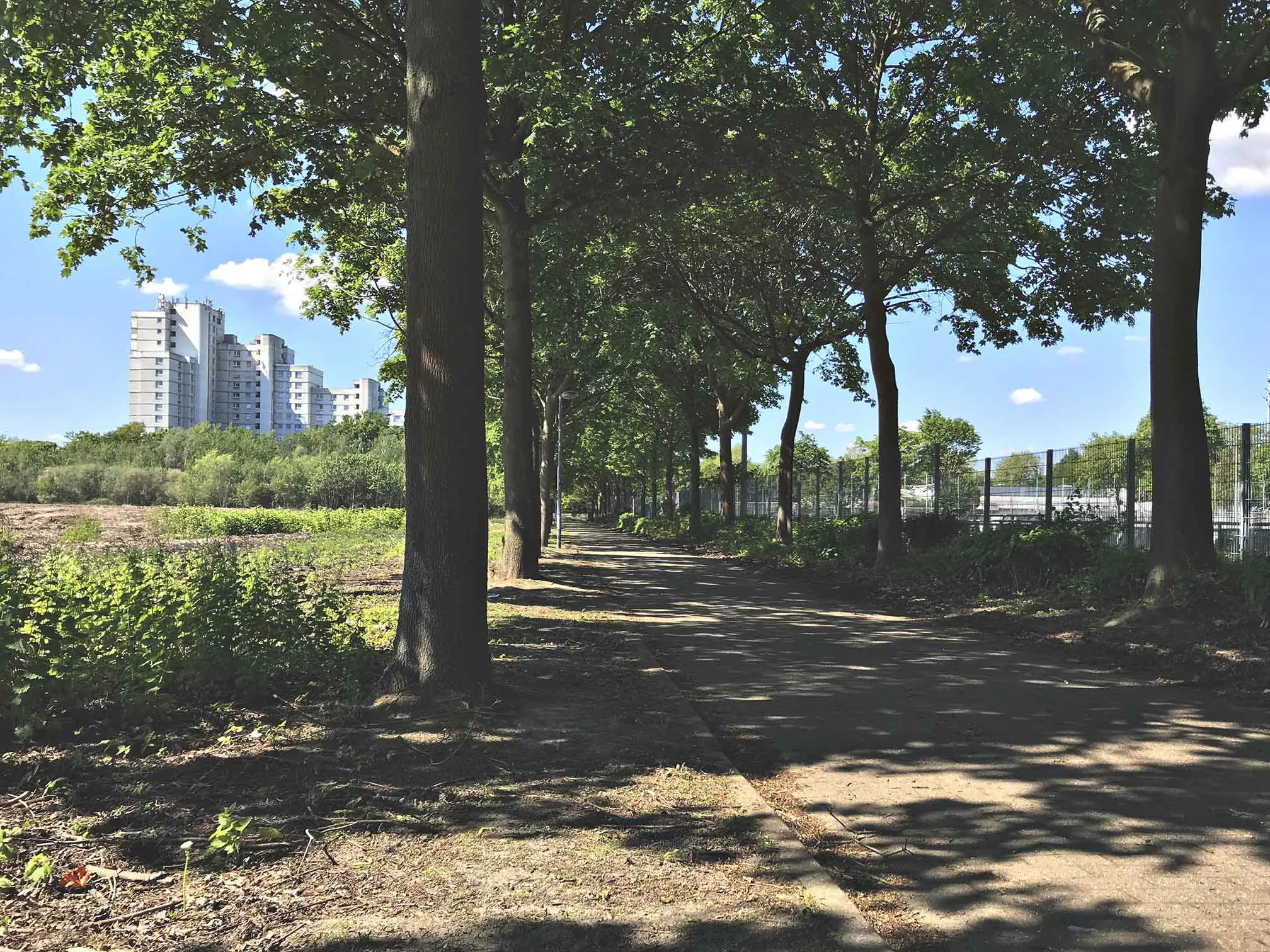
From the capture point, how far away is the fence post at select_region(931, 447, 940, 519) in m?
20.6

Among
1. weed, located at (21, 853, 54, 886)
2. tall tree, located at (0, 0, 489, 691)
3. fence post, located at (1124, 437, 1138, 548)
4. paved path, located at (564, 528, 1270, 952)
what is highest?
tall tree, located at (0, 0, 489, 691)

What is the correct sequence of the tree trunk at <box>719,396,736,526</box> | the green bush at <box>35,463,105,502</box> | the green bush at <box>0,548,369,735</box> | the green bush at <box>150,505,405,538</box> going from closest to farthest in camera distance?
the green bush at <box>0,548,369,735</box>, the green bush at <box>150,505,405,538</box>, the tree trunk at <box>719,396,736,526</box>, the green bush at <box>35,463,105,502</box>

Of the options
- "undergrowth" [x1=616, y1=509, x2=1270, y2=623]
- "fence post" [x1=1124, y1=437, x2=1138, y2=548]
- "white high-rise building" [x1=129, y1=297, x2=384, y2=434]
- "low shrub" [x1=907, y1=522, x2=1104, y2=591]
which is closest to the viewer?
"undergrowth" [x1=616, y1=509, x2=1270, y2=623]

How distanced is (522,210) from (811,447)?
7397 centimetres

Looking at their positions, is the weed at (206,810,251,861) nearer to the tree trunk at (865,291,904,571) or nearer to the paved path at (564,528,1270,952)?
the paved path at (564,528,1270,952)

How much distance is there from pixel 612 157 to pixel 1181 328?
7736mm

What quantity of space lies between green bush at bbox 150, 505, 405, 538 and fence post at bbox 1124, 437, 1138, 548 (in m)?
26.2

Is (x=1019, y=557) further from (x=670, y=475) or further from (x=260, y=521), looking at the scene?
(x=670, y=475)

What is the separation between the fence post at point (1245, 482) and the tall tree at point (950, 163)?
3596mm

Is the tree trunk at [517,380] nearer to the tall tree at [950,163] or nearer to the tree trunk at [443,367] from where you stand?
the tall tree at [950,163]

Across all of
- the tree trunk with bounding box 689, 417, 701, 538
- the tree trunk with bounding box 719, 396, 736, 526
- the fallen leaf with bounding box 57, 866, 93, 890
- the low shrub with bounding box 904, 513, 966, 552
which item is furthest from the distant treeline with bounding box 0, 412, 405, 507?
the fallen leaf with bounding box 57, 866, 93, 890

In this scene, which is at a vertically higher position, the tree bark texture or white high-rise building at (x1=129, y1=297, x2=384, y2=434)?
white high-rise building at (x1=129, y1=297, x2=384, y2=434)

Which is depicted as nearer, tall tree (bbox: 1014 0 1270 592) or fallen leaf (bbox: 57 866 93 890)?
fallen leaf (bbox: 57 866 93 890)

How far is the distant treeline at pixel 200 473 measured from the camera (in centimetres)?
4825
